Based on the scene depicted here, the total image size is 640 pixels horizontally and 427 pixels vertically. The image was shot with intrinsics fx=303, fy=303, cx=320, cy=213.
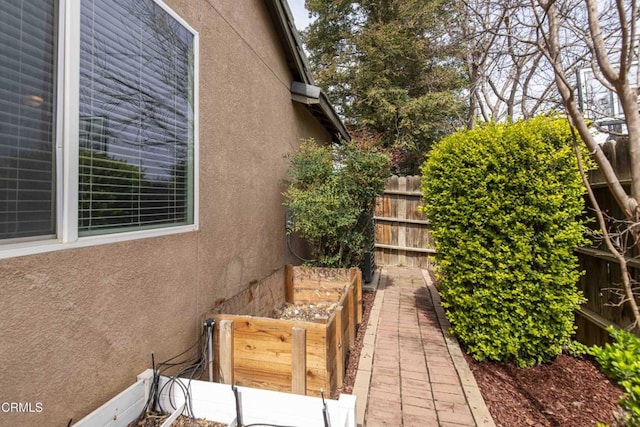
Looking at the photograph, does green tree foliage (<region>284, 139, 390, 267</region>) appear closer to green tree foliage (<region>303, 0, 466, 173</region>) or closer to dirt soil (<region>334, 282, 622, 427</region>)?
dirt soil (<region>334, 282, 622, 427</region>)

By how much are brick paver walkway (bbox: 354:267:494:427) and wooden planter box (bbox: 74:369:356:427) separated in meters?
0.81

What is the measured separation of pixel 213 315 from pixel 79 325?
46.1 inches

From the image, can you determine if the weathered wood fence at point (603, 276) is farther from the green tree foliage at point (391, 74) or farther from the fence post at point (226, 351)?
the green tree foliage at point (391, 74)

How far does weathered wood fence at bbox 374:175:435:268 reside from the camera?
8.23 meters

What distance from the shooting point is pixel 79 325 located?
5.59 feet

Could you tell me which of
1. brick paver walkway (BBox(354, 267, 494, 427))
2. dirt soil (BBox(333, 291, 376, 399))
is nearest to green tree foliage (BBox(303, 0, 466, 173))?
dirt soil (BBox(333, 291, 376, 399))

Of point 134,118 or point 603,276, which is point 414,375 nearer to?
point 603,276

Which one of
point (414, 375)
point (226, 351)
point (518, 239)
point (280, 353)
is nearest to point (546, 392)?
point (414, 375)

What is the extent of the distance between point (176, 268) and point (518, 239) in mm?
3301

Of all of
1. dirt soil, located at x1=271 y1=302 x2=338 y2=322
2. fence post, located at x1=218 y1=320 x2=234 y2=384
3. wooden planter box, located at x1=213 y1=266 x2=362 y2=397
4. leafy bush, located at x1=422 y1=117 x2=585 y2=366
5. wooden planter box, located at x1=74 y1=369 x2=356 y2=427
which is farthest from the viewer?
dirt soil, located at x1=271 y1=302 x2=338 y2=322

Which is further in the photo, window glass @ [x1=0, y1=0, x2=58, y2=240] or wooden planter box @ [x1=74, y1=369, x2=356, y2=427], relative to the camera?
A: wooden planter box @ [x1=74, y1=369, x2=356, y2=427]

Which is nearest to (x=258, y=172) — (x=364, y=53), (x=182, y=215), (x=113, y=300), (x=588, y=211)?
(x=182, y=215)

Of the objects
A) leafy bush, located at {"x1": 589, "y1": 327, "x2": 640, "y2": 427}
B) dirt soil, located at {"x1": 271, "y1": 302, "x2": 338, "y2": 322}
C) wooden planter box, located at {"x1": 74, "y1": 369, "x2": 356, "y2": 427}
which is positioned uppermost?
leafy bush, located at {"x1": 589, "y1": 327, "x2": 640, "y2": 427}

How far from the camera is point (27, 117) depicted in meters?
1.54
